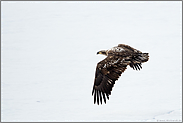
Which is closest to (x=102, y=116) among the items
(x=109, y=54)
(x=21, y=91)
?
(x=21, y=91)

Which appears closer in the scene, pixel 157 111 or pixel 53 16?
pixel 157 111

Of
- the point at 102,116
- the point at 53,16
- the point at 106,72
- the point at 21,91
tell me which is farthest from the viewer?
the point at 53,16

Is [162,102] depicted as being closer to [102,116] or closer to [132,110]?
[132,110]

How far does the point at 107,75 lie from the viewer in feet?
39.9

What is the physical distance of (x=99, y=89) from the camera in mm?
12281

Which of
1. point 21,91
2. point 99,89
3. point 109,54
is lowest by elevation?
Answer: point 99,89

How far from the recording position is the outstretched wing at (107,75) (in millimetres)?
12133

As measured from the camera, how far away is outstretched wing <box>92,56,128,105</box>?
1213cm

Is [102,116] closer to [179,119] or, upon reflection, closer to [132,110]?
[132,110]

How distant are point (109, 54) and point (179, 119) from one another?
25.5ft

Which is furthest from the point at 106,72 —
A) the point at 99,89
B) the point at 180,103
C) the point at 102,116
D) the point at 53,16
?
the point at 53,16

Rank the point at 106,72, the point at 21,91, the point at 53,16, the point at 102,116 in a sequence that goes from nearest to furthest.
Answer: the point at 106,72 → the point at 102,116 → the point at 21,91 → the point at 53,16

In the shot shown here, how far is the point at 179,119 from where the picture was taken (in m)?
19.8

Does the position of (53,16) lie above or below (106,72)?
above
